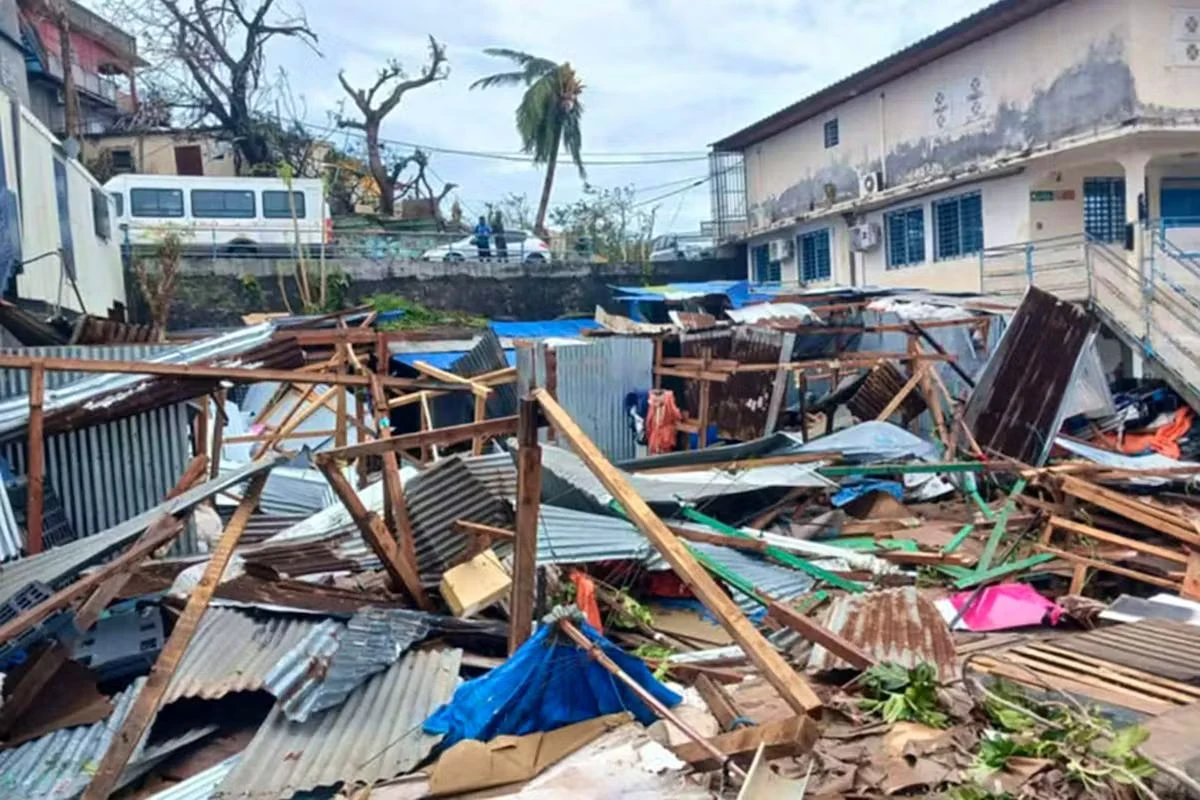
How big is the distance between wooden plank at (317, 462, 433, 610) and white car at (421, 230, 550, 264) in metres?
17.3

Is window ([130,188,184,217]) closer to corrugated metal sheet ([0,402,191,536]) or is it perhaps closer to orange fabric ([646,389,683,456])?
orange fabric ([646,389,683,456])

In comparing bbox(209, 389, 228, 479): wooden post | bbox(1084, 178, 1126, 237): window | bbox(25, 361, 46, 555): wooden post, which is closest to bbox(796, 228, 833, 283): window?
bbox(1084, 178, 1126, 237): window

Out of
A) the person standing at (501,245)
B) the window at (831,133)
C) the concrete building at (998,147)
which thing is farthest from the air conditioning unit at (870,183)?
the person standing at (501,245)

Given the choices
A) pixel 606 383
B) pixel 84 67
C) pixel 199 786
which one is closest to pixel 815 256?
pixel 606 383

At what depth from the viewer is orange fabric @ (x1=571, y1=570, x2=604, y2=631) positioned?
19.1 feet

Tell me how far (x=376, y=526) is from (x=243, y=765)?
171cm

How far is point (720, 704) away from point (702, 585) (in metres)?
1.08

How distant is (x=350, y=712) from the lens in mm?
4391

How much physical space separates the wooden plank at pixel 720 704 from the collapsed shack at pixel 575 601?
2 cm

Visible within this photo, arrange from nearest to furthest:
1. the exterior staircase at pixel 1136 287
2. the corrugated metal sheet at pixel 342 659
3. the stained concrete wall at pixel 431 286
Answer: the corrugated metal sheet at pixel 342 659
the exterior staircase at pixel 1136 287
the stained concrete wall at pixel 431 286

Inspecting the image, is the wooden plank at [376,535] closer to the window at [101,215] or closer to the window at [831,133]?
the window at [101,215]

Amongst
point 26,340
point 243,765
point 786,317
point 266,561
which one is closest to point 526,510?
point 243,765

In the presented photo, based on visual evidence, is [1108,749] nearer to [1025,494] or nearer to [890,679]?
[890,679]

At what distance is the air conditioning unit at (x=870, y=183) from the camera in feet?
70.7
